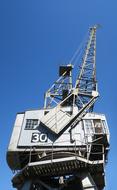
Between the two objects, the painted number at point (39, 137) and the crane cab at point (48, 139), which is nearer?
the crane cab at point (48, 139)

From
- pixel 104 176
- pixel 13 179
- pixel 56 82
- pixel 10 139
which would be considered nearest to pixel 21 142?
pixel 10 139

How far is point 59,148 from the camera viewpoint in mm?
35812

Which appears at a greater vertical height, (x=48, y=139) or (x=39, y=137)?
(x=39, y=137)

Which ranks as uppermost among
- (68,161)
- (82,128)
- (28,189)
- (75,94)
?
(75,94)

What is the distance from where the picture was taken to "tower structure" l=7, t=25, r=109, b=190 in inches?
1367

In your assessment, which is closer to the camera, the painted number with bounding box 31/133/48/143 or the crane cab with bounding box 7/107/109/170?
the crane cab with bounding box 7/107/109/170

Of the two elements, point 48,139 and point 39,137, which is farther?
point 39,137

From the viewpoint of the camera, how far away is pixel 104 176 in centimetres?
3647

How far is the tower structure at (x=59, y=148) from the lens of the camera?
114ft

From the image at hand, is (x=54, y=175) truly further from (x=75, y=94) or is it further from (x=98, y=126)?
(x=75, y=94)

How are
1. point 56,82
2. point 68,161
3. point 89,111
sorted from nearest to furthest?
point 68,161, point 89,111, point 56,82

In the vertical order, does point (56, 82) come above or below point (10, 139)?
above

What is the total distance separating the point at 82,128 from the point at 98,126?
1628 mm

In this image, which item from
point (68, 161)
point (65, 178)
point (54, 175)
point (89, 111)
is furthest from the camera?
point (89, 111)
